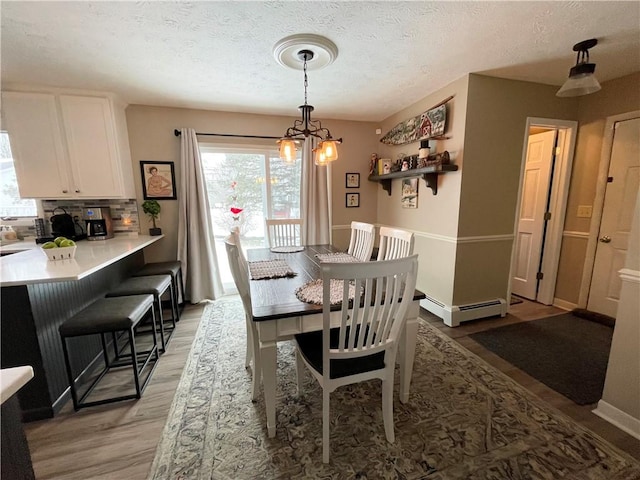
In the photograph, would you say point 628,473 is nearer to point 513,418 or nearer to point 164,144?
point 513,418

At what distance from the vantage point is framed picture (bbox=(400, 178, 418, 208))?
329cm

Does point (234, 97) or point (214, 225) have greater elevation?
point (234, 97)

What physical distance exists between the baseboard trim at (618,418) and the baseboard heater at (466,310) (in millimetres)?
1185

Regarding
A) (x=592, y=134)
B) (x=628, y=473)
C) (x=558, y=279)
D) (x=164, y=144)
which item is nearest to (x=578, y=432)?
(x=628, y=473)

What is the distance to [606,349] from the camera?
2.33m

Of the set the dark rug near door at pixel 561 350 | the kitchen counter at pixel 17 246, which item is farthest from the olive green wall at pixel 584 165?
the kitchen counter at pixel 17 246

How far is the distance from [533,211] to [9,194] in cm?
609

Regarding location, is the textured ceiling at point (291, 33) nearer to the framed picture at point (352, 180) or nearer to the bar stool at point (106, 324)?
the framed picture at point (352, 180)

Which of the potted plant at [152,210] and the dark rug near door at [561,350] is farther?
the potted plant at [152,210]

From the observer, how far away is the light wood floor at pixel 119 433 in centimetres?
139

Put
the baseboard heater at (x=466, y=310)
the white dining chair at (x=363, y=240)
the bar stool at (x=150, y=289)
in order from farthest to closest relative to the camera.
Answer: the baseboard heater at (x=466, y=310), the white dining chair at (x=363, y=240), the bar stool at (x=150, y=289)

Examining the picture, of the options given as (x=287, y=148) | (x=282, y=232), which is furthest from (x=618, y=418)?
(x=282, y=232)

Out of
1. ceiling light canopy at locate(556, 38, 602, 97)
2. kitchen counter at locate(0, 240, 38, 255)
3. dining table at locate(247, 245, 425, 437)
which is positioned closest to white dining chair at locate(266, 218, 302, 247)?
dining table at locate(247, 245, 425, 437)

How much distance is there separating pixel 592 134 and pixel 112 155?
5.15 meters
